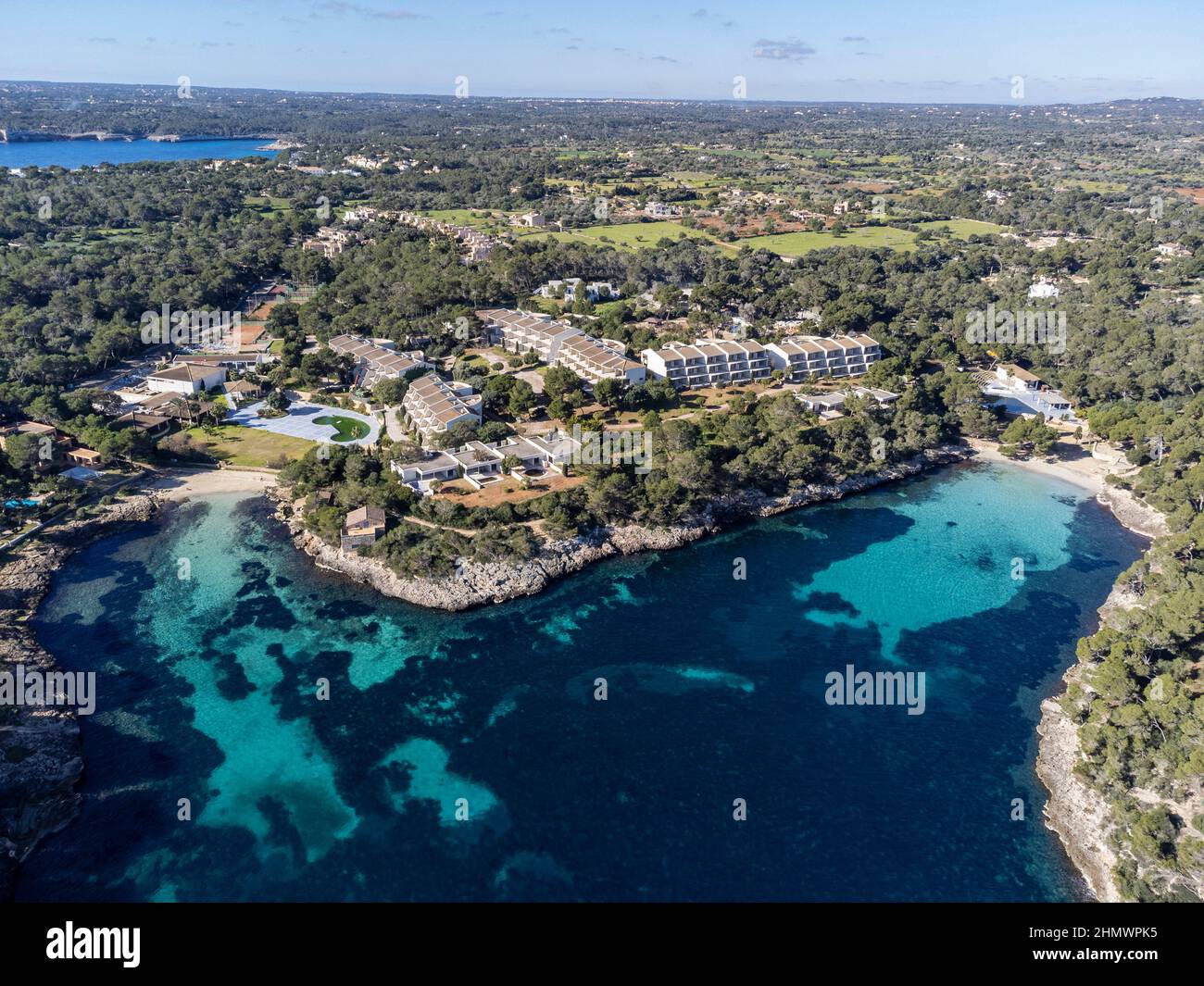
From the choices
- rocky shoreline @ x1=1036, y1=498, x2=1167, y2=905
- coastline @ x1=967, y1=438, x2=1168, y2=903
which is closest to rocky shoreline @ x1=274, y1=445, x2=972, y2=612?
coastline @ x1=967, y1=438, x2=1168, y2=903

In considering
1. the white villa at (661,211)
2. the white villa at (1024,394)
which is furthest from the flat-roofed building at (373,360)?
the white villa at (661,211)

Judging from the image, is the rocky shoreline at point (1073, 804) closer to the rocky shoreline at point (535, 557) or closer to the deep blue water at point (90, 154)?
the rocky shoreline at point (535, 557)

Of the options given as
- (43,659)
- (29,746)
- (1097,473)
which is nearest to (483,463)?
(43,659)

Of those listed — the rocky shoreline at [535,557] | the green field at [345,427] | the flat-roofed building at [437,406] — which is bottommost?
the rocky shoreline at [535,557]

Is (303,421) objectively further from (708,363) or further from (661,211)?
(661,211)

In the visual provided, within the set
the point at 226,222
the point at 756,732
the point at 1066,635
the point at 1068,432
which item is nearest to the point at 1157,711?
the point at 1066,635

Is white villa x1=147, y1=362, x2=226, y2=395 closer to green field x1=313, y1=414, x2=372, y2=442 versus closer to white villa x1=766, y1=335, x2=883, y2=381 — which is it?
green field x1=313, y1=414, x2=372, y2=442
